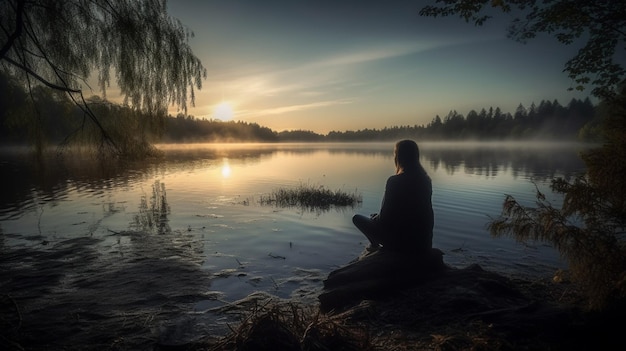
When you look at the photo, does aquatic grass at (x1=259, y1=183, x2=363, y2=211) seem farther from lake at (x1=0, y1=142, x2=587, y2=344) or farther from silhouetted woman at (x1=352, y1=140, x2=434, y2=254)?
silhouetted woman at (x1=352, y1=140, x2=434, y2=254)

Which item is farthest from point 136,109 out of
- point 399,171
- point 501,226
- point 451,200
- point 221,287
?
point 451,200

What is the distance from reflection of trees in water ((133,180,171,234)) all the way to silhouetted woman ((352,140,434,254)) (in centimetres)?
1010

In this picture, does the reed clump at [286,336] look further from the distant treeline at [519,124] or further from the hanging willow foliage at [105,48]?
the distant treeline at [519,124]

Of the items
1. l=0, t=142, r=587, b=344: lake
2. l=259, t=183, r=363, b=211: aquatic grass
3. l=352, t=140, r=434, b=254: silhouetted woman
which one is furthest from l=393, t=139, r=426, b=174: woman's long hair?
l=259, t=183, r=363, b=211: aquatic grass

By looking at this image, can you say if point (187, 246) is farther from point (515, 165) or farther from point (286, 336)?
point (515, 165)

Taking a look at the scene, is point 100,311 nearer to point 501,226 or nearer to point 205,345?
point 205,345

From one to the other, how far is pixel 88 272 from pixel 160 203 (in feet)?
36.0

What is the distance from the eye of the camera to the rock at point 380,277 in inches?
226

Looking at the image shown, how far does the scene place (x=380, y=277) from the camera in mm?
5871

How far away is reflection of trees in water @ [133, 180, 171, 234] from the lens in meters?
13.1

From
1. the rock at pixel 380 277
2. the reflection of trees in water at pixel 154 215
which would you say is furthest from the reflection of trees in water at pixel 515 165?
the reflection of trees in water at pixel 154 215

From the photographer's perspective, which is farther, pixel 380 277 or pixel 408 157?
pixel 380 277

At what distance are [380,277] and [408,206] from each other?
144 cm

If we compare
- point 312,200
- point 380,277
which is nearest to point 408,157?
point 380,277
